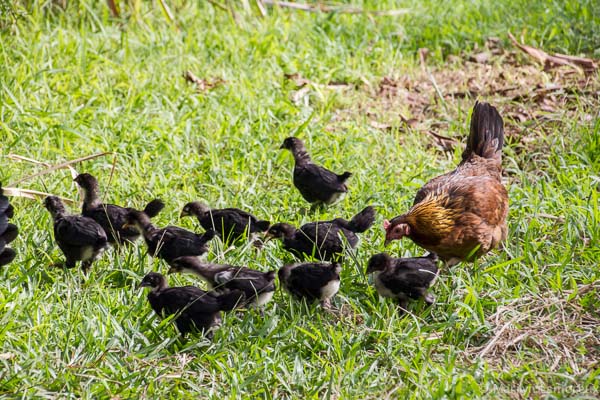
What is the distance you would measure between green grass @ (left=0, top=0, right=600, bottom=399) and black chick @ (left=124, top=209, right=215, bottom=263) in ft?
0.42

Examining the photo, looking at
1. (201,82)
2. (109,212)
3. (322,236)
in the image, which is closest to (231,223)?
(322,236)

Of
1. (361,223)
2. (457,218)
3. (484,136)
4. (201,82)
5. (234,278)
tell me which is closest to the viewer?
(234,278)

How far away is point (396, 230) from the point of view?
5227 mm

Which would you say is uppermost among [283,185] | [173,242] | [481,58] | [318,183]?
[173,242]

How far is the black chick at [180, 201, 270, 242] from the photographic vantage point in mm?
→ 5551

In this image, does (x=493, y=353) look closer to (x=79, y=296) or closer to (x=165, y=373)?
(x=165, y=373)

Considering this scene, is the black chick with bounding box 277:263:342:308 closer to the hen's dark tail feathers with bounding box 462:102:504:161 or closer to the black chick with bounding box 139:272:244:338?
the black chick with bounding box 139:272:244:338

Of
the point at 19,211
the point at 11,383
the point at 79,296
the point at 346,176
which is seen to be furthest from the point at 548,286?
the point at 19,211

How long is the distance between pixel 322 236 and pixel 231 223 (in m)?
0.61

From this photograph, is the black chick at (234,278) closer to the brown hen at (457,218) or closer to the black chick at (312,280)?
the black chick at (312,280)

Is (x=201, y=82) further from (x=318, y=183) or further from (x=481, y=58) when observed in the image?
(x=481, y=58)

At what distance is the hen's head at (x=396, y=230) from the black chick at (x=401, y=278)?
33 centimetres

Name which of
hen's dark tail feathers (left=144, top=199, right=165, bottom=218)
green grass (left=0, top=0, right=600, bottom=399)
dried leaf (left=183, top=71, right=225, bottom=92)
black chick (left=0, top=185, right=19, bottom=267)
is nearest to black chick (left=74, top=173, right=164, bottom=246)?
hen's dark tail feathers (left=144, top=199, right=165, bottom=218)

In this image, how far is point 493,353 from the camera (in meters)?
4.53
